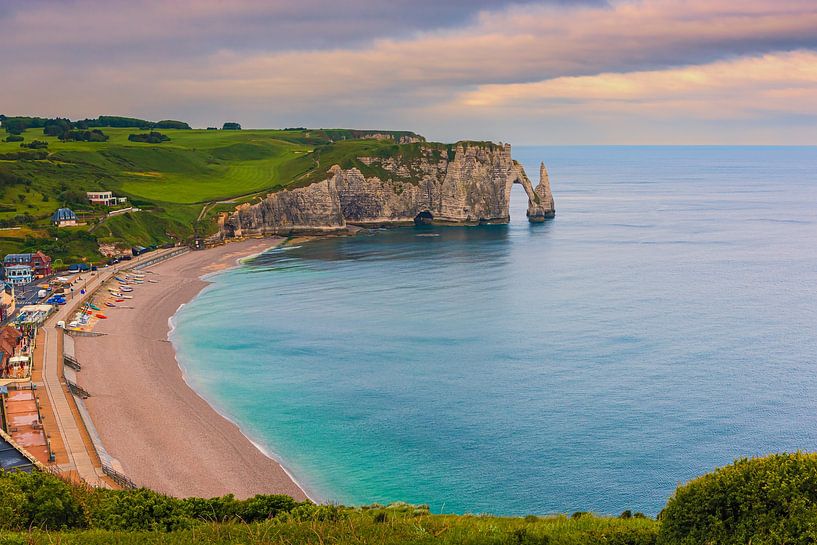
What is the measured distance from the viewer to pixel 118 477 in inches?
1750

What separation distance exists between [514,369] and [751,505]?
153 ft

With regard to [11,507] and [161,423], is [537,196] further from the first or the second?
[11,507]

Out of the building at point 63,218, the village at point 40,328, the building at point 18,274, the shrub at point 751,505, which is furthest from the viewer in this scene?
the building at point 63,218

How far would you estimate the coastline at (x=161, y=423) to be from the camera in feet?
155

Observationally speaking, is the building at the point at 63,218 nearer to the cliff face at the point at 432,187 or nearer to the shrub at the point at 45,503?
the cliff face at the point at 432,187

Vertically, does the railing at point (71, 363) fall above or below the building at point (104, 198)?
below

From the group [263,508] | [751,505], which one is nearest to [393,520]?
[263,508]

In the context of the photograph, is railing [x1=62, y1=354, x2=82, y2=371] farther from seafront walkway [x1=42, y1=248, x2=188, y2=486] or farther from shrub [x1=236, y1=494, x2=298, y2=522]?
shrub [x1=236, y1=494, x2=298, y2=522]

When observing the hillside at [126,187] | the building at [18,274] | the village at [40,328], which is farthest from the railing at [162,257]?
the building at [18,274]

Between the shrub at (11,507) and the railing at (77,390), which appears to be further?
the railing at (77,390)

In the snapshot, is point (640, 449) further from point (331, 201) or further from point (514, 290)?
point (331, 201)

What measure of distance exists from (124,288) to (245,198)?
61.1m

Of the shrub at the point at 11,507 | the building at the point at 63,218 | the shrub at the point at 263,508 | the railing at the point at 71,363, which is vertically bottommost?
the railing at the point at 71,363

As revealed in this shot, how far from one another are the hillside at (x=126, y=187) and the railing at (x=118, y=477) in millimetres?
78857
